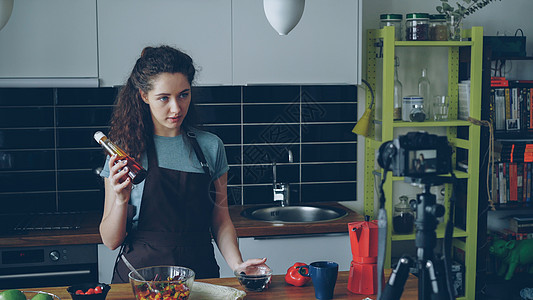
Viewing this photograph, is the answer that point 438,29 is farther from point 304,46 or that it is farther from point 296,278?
point 296,278

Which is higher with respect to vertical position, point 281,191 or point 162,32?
point 162,32

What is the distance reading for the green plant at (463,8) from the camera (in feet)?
10.5

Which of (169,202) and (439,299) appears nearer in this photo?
(439,299)

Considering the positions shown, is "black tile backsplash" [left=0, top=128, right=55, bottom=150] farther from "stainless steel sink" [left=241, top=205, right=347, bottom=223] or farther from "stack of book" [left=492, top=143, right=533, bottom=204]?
"stack of book" [left=492, top=143, right=533, bottom=204]

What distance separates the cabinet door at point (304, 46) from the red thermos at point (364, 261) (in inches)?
53.9

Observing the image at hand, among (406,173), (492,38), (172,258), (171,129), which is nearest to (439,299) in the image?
(406,173)

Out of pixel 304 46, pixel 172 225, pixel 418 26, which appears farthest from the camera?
pixel 418 26

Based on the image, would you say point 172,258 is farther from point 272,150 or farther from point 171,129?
point 272,150

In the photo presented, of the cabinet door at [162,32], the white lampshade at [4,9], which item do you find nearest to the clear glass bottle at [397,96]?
the cabinet door at [162,32]

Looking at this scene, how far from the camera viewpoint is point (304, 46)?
3033 millimetres

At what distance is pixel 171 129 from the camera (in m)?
2.19

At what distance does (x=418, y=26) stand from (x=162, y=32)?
52.5 inches

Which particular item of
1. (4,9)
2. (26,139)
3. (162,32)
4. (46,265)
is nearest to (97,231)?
(46,265)

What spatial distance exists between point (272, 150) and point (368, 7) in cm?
100
